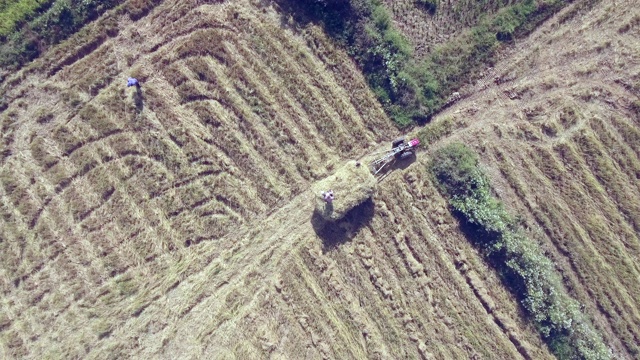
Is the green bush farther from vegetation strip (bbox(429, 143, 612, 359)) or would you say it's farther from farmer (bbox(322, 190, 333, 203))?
farmer (bbox(322, 190, 333, 203))

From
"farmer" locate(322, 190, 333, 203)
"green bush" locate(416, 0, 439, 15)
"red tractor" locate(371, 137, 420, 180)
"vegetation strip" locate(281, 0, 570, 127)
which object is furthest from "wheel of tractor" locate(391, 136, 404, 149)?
"green bush" locate(416, 0, 439, 15)

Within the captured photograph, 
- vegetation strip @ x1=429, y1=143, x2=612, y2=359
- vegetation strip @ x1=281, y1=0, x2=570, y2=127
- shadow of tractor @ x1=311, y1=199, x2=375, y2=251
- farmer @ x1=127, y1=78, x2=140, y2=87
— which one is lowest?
vegetation strip @ x1=429, y1=143, x2=612, y2=359

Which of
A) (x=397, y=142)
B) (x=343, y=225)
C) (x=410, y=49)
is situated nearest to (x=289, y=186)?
(x=343, y=225)

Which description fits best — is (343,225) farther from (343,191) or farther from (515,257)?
(515,257)

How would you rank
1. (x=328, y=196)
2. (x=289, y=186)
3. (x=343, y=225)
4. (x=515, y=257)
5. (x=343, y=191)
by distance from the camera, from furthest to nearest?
(x=289, y=186)
(x=343, y=225)
(x=515, y=257)
(x=343, y=191)
(x=328, y=196)

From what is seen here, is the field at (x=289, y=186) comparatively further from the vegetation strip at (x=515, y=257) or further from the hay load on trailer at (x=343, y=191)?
the hay load on trailer at (x=343, y=191)

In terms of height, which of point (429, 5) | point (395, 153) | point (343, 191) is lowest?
point (343, 191)

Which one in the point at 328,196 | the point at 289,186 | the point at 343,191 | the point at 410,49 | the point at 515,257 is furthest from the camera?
the point at 410,49

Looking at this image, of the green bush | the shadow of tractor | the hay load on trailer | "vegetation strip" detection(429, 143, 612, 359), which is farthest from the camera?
the green bush
